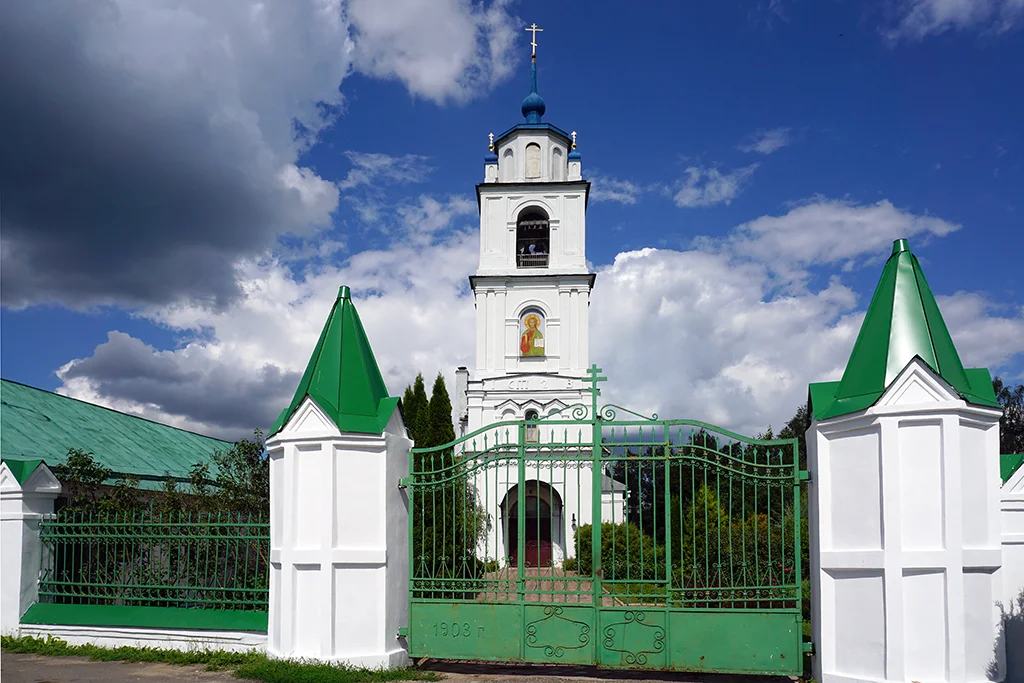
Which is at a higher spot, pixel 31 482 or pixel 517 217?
pixel 517 217

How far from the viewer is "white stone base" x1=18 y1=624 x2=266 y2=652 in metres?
9.04

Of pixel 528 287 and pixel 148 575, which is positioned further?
pixel 528 287

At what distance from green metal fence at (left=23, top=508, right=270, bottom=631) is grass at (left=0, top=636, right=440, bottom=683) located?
0.95 ft

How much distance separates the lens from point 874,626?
725 cm

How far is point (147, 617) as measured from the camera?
9508mm

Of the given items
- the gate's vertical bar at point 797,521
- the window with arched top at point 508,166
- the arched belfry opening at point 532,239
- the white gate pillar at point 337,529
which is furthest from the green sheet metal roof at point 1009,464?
the window with arched top at point 508,166

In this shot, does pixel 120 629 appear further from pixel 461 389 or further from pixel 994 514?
pixel 461 389

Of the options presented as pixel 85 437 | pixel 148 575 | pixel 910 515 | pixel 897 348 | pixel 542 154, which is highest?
pixel 542 154

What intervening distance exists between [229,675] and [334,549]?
1706mm

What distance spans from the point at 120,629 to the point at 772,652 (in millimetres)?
7543

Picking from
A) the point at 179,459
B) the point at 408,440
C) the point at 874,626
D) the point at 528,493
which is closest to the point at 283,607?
the point at 408,440

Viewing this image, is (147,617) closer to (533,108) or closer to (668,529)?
(668,529)

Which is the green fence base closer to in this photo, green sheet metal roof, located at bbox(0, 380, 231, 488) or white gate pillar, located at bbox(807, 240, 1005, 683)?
green sheet metal roof, located at bbox(0, 380, 231, 488)

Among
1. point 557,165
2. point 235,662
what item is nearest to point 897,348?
point 235,662
